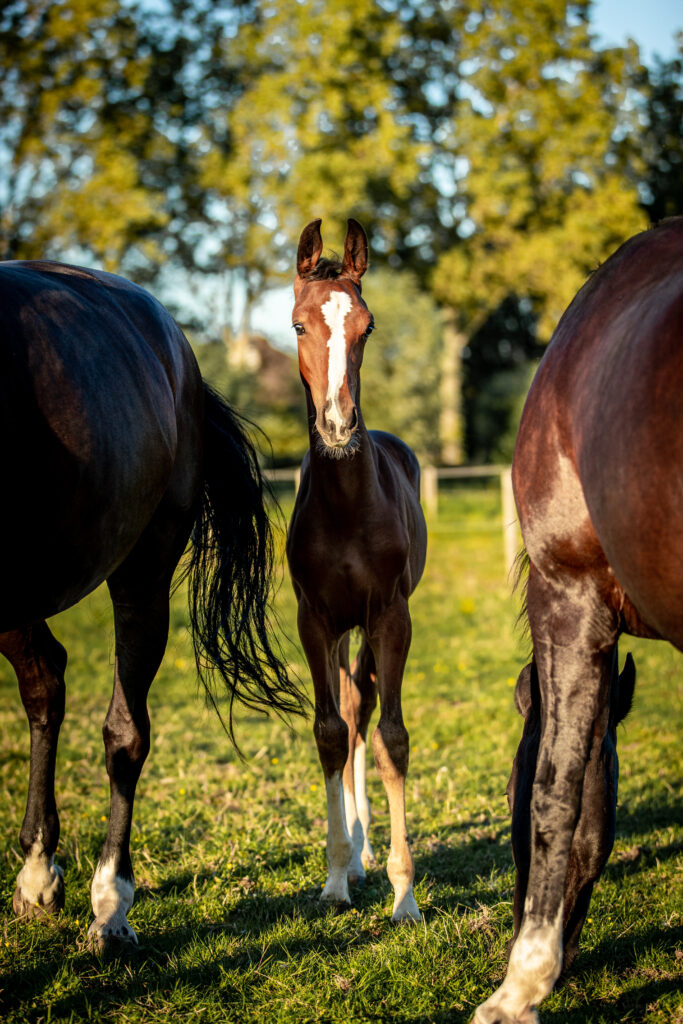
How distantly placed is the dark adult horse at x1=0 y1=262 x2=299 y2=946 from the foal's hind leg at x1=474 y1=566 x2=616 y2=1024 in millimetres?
1317

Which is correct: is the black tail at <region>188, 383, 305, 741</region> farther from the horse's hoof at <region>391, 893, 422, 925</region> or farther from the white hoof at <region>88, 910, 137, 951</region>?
Result: the white hoof at <region>88, 910, 137, 951</region>

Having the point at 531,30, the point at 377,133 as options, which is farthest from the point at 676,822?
the point at 531,30

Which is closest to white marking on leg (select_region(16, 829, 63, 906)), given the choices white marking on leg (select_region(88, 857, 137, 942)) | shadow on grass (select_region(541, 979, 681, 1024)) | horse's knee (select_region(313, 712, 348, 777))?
white marking on leg (select_region(88, 857, 137, 942))

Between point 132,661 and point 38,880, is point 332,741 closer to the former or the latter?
point 132,661

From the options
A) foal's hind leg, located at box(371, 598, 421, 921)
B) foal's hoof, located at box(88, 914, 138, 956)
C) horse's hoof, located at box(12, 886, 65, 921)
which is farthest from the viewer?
foal's hind leg, located at box(371, 598, 421, 921)

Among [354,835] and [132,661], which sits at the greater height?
[132,661]

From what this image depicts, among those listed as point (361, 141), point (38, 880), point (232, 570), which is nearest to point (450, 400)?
point (361, 141)

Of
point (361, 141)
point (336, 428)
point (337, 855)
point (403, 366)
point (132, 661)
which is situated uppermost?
point (361, 141)

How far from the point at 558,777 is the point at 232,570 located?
2.01 meters

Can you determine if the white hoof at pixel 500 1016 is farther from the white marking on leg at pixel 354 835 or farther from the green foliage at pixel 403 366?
the green foliage at pixel 403 366

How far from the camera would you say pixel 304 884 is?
11.3 feet

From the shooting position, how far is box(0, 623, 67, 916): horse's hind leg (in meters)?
3.06

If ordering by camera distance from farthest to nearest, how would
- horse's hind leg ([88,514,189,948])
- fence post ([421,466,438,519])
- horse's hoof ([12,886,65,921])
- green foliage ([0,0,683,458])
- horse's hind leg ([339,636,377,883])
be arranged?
green foliage ([0,0,683,458]) < fence post ([421,466,438,519]) < horse's hind leg ([339,636,377,883]) < horse's hind leg ([88,514,189,948]) < horse's hoof ([12,886,65,921])

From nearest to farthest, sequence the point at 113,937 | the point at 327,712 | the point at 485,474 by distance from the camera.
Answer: the point at 113,937
the point at 327,712
the point at 485,474
